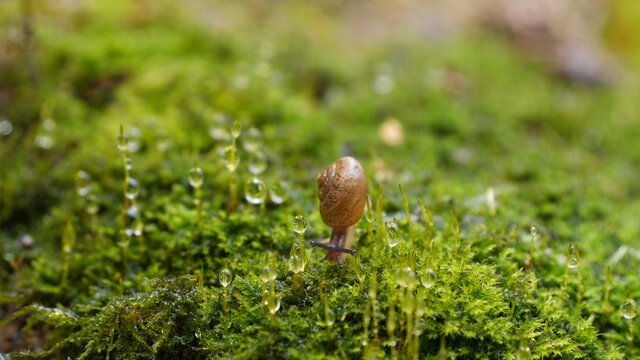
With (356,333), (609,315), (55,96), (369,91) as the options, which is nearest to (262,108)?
(369,91)

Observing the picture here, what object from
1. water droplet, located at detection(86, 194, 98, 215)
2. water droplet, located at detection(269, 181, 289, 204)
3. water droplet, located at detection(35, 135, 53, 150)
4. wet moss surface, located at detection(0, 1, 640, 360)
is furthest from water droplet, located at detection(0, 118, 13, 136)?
water droplet, located at detection(269, 181, 289, 204)

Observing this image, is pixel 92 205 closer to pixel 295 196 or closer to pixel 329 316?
pixel 295 196

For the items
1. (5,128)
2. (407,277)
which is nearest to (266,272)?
(407,277)

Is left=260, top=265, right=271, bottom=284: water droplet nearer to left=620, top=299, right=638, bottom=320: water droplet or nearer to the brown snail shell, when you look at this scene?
the brown snail shell

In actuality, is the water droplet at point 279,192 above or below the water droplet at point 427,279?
below

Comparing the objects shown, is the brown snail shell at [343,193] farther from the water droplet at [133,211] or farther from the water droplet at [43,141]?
the water droplet at [43,141]

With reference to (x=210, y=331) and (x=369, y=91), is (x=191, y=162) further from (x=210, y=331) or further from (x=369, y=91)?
(x=369, y=91)

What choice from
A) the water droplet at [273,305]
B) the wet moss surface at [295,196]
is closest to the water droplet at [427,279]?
the wet moss surface at [295,196]
